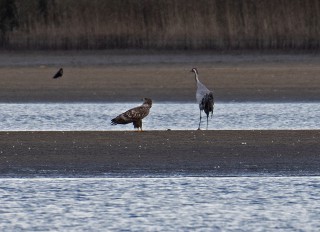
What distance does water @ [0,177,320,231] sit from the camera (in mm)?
10484

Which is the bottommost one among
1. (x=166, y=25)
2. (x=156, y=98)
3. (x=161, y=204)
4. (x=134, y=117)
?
(x=156, y=98)

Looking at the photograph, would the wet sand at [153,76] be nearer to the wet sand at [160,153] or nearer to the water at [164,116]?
the water at [164,116]

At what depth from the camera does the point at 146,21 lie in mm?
33469

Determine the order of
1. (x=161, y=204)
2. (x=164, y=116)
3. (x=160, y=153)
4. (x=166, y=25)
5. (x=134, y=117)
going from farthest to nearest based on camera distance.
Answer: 1. (x=166, y=25)
2. (x=164, y=116)
3. (x=134, y=117)
4. (x=160, y=153)
5. (x=161, y=204)

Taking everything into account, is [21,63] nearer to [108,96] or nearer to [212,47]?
[212,47]

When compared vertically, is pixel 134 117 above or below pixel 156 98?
above

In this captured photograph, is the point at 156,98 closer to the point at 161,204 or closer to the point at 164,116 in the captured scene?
the point at 164,116

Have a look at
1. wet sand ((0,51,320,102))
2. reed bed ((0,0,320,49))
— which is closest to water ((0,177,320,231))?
wet sand ((0,51,320,102))

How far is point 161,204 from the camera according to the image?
37.5 feet

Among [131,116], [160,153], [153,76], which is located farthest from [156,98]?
[160,153]

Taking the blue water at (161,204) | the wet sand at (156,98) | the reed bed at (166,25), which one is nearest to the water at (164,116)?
the wet sand at (156,98)

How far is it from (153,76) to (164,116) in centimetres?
748

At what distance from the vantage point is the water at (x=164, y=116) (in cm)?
1772

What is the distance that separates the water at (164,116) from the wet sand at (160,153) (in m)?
1.64
